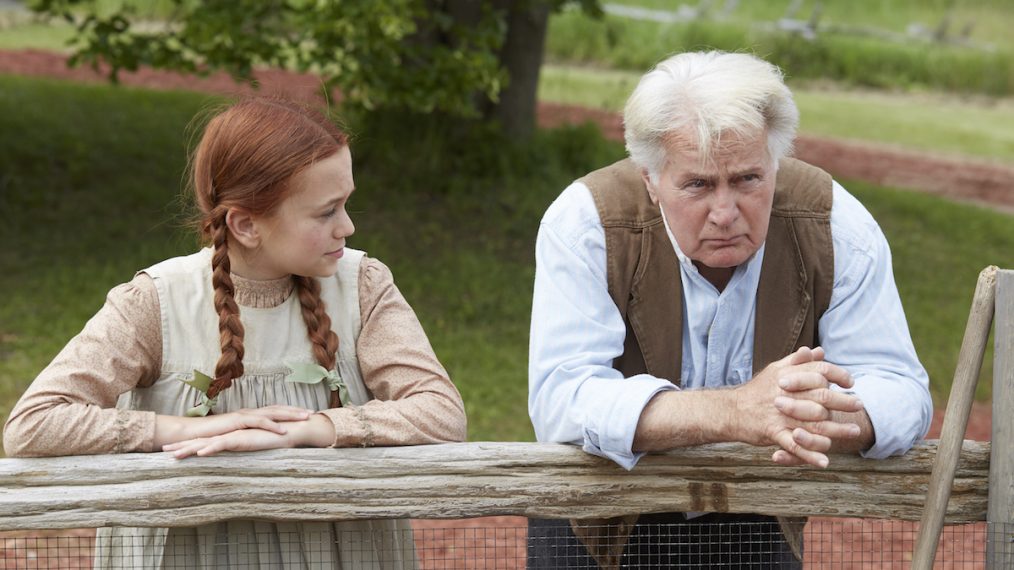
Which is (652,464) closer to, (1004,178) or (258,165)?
(258,165)

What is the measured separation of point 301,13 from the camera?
7.37 meters

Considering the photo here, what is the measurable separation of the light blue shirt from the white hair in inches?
7.9

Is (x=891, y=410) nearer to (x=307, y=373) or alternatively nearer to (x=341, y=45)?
(x=307, y=373)

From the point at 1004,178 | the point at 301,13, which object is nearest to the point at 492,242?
the point at 301,13

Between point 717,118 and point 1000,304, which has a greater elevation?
point 717,118

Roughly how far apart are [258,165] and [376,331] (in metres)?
0.42

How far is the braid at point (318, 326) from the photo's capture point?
2.68m

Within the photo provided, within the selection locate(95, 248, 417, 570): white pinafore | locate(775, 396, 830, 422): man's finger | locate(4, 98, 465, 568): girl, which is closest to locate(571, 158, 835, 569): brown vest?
locate(775, 396, 830, 422): man's finger

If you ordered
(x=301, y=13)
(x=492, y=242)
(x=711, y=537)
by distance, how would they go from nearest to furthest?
(x=711, y=537), (x=301, y=13), (x=492, y=242)

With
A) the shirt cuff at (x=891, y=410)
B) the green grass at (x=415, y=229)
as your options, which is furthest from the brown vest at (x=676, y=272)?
the green grass at (x=415, y=229)

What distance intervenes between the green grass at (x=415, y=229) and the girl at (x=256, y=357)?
3.61 metres

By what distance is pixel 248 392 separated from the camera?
272cm

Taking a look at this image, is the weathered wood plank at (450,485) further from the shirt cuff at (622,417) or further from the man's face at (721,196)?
the man's face at (721,196)

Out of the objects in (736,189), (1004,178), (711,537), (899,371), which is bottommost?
(1004,178)
